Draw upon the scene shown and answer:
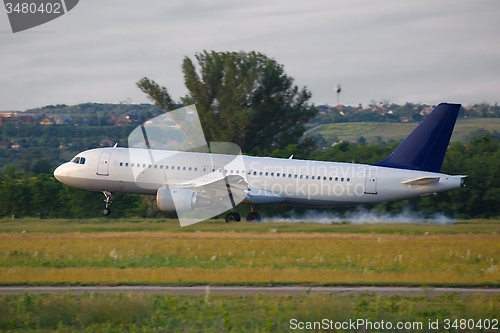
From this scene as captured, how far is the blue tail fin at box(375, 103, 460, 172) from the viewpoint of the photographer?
27938 mm

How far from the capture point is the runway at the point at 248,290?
14.0 metres

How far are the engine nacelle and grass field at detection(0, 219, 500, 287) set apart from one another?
1.67 metres

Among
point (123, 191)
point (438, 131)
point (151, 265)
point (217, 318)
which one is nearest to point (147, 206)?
point (123, 191)

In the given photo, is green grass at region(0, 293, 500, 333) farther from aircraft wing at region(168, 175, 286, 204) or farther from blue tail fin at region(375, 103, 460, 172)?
blue tail fin at region(375, 103, 460, 172)

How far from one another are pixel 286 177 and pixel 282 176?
180 millimetres

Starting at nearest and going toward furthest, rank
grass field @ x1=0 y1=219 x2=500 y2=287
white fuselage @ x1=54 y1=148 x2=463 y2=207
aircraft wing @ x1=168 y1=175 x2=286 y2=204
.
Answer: grass field @ x1=0 y1=219 x2=500 y2=287 < aircraft wing @ x1=168 y1=175 x2=286 y2=204 < white fuselage @ x1=54 y1=148 x2=463 y2=207

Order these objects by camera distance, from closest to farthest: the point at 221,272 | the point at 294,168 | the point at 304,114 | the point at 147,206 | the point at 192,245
A: the point at 221,272, the point at 192,245, the point at 294,168, the point at 147,206, the point at 304,114

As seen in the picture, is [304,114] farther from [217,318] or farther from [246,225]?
[217,318]

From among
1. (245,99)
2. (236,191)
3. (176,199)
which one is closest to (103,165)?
(176,199)

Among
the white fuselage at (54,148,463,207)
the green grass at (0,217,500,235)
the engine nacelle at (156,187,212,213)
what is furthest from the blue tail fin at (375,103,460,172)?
the engine nacelle at (156,187,212,213)

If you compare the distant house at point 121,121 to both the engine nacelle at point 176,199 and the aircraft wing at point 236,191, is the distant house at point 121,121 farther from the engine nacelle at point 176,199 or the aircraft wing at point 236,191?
the engine nacelle at point 176,199

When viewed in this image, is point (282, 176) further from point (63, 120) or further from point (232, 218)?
point (63, 120)

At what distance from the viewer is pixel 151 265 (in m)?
17.0

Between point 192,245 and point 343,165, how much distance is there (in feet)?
35.2
